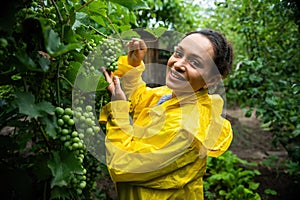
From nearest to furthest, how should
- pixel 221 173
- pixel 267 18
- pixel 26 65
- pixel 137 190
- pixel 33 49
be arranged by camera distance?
pixel 26 65 → pixel 33 49 → pixel 137 190 → pixel 267 18 → pixel 221 173

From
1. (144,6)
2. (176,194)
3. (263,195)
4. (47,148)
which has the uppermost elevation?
(144,6)

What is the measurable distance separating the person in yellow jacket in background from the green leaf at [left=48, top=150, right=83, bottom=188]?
0.27m

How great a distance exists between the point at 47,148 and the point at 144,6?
518 mm

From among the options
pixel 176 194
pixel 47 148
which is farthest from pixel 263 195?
pixel 47 148

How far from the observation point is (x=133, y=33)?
3.79 ft

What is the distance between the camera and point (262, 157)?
3277 mm

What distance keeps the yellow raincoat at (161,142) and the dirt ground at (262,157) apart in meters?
1.27

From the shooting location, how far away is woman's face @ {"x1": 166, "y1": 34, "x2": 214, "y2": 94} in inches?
41.1

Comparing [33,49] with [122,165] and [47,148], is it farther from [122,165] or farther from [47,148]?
[122,165]

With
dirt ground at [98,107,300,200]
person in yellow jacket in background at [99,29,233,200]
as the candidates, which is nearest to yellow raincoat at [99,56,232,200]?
person in yellow jacket in background at [99,29,233,200]

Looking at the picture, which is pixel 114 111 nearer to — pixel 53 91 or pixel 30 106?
pixel 53 91

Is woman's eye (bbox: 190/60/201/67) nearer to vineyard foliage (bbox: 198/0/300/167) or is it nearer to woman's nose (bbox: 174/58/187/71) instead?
woman's nose (bbox: 174/58/187/71)

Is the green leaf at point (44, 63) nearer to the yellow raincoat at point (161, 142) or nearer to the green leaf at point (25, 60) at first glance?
the green leaf at point (25, 60)

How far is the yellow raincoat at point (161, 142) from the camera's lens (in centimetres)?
96
